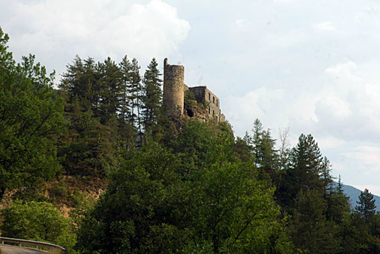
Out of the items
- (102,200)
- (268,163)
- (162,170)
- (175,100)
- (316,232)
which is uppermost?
(175,100)

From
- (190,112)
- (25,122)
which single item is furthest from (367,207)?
(25,122)

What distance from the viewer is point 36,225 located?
26328 mm

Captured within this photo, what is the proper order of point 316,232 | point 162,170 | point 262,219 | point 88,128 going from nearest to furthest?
point 162,170 < point 262,219 < point 316,232 < point 88,128

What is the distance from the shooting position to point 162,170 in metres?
18.8

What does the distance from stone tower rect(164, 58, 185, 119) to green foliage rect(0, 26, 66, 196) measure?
1356 inches

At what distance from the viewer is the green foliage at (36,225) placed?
26.3 meters

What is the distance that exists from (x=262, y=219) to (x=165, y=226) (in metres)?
6.80

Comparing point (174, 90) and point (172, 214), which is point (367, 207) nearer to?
point (174, 90)

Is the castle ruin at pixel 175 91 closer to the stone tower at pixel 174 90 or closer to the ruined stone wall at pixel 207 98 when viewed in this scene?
the stone tower at pixel 174 90

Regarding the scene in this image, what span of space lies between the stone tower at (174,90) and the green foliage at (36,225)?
35517mm

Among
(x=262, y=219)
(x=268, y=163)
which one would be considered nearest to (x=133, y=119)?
(x=268, y=163)

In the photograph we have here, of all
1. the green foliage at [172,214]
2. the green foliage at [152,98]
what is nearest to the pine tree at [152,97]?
the green foliage at [152,98]

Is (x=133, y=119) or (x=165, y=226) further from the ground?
(x=133, y=119)

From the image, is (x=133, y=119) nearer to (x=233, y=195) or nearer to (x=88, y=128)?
(x=88, y=128)
